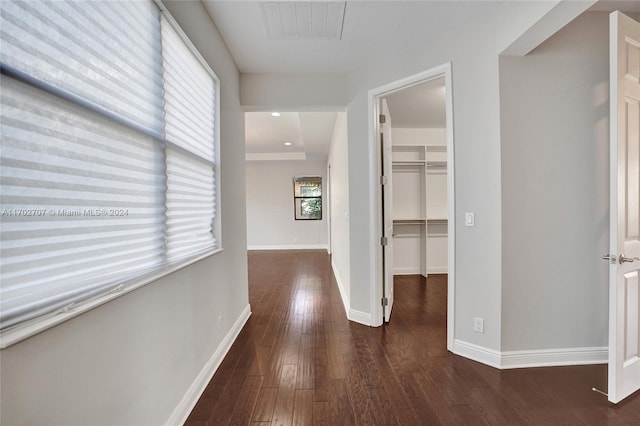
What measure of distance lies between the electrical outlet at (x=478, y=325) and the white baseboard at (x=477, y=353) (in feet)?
0.40

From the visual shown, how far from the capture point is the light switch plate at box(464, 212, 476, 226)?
2.09 meters

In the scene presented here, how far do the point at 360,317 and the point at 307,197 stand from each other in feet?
17.9

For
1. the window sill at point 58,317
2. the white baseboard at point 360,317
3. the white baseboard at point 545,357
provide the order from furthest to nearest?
1. the white baseboard at point 360,317
2. the white baseboard at point 545,357
3. the window sill at point 58,317

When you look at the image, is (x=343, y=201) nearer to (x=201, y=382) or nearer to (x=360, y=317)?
(x=360, y=317)

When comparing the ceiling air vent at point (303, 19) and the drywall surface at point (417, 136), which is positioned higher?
the ceiling air vent at point (303, 19)

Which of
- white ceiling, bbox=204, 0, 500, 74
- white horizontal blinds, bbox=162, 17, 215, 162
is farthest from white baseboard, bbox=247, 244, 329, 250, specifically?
white horizontal blinds, bbox=162, 17, 215, 162

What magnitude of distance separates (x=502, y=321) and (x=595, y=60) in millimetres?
1997

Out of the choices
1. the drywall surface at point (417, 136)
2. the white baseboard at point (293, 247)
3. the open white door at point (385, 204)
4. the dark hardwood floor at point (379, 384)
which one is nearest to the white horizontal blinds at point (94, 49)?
the dark hardwood floor at point (379, 384)

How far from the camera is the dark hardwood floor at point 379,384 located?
1.56 metres

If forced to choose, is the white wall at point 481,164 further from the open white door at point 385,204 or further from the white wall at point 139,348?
the white wall at point 139,348

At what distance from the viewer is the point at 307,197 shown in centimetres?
798

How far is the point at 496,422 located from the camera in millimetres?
1520

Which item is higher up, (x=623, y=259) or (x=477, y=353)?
(x=623, y=259)

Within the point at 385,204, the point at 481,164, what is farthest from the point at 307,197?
the point at 481,164
